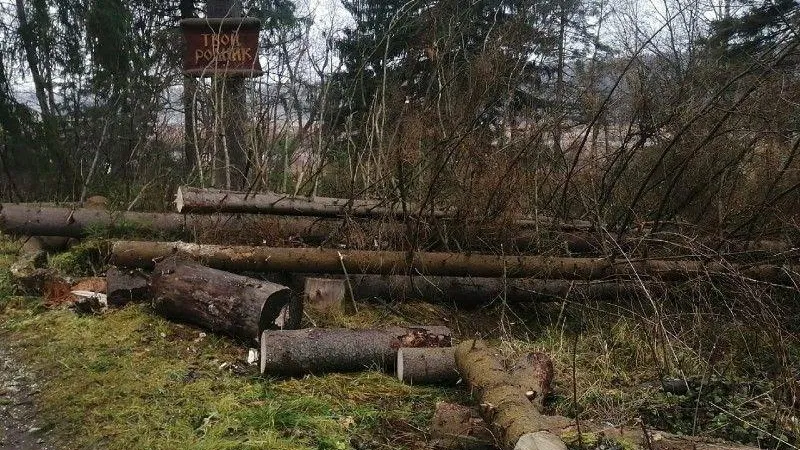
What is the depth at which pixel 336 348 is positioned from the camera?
4312mm

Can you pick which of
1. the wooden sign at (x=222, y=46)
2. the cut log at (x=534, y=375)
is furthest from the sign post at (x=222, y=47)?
the cut log at (x=534, y=375)

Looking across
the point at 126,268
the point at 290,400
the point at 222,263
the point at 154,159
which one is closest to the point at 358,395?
the point at 290,400

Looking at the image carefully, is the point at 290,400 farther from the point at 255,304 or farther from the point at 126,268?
the point at 126,268

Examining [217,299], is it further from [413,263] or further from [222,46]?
[222,46]

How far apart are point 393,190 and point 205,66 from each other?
3440 mm

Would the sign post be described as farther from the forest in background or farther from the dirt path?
the dirt path

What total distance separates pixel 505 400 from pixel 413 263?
2861 millimetres

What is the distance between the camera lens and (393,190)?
21.8 ft

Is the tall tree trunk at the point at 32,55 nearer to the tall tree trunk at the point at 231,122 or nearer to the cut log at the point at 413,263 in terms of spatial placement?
the tall tree trunk at the point at 231,122

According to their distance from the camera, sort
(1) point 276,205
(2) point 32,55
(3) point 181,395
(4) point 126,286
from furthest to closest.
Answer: (2) point 32,55
(1) point 276,205
(4) point 126,286
(3) point 181,395

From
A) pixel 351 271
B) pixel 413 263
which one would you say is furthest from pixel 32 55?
pixel 413 263

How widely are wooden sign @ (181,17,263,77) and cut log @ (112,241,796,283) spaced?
3.21 metres

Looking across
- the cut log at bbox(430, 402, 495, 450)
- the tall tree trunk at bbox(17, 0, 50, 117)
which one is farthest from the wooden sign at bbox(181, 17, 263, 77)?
the cut log at bbox(430, 402, 495, 450)

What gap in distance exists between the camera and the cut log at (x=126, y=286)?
5.41 m
